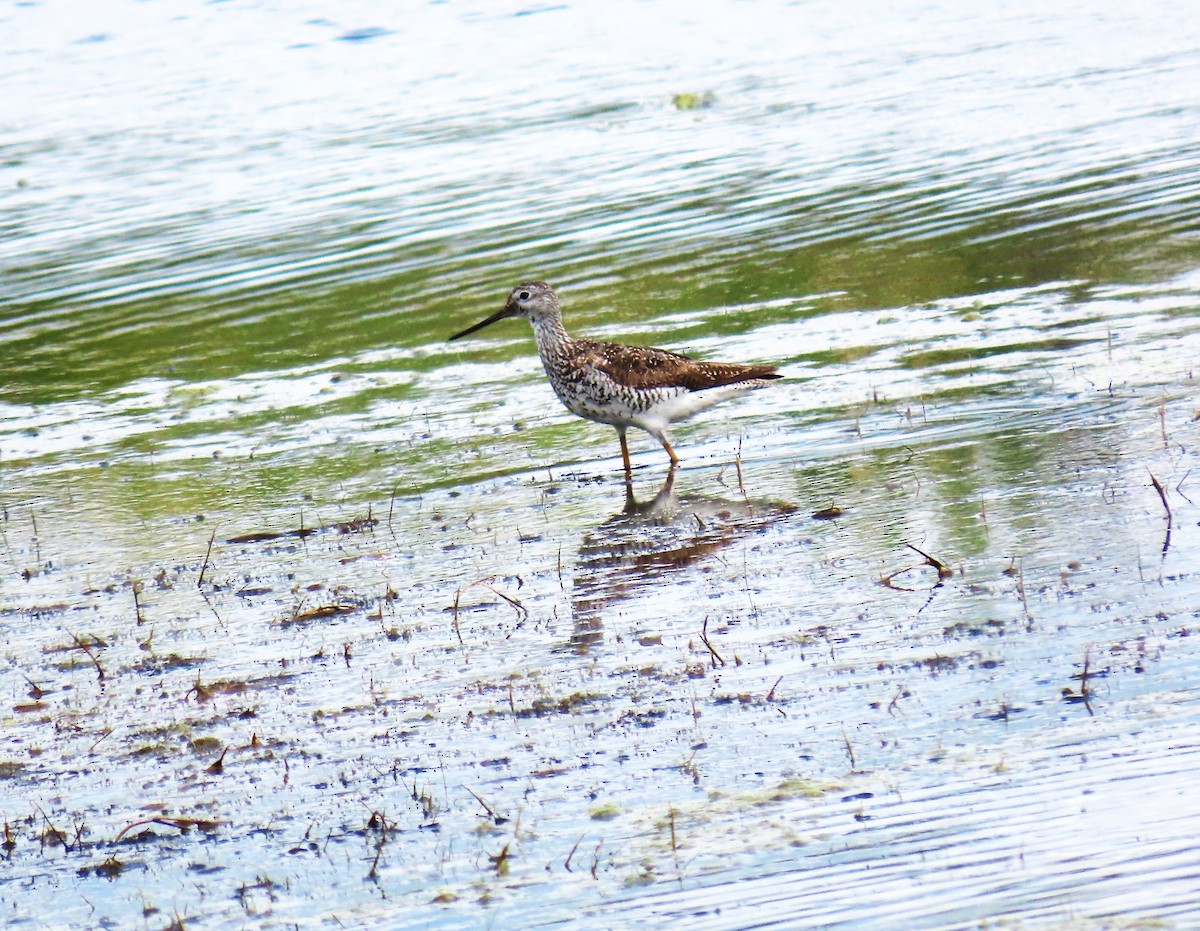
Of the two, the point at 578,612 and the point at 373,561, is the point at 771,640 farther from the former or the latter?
the point at 373,561

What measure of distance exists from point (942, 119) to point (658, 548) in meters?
16.5

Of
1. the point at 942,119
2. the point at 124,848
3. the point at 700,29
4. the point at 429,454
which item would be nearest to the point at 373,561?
the point at 429,454

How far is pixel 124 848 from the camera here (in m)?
6.33

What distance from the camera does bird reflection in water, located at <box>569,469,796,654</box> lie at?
866 cm

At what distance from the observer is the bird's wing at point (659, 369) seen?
1147 centimetres

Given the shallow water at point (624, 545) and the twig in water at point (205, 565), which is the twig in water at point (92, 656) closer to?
the shallow water at point (624, 545)


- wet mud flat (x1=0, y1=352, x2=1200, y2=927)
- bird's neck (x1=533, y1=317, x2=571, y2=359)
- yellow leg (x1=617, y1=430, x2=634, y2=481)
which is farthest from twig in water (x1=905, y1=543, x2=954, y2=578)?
bird's neck (x1=533, y1=317, x2=571, y2=359)

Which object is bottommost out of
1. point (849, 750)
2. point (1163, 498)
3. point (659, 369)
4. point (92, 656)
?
point (659, 369)

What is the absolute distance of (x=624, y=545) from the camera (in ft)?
31.8

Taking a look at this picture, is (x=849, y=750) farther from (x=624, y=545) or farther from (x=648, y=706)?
(x=624, y=545)

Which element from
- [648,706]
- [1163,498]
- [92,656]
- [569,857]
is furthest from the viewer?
[1163,498]

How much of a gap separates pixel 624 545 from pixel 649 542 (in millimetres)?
131

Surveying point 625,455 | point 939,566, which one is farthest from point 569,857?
point 625,455

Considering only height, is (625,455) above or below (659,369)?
below
